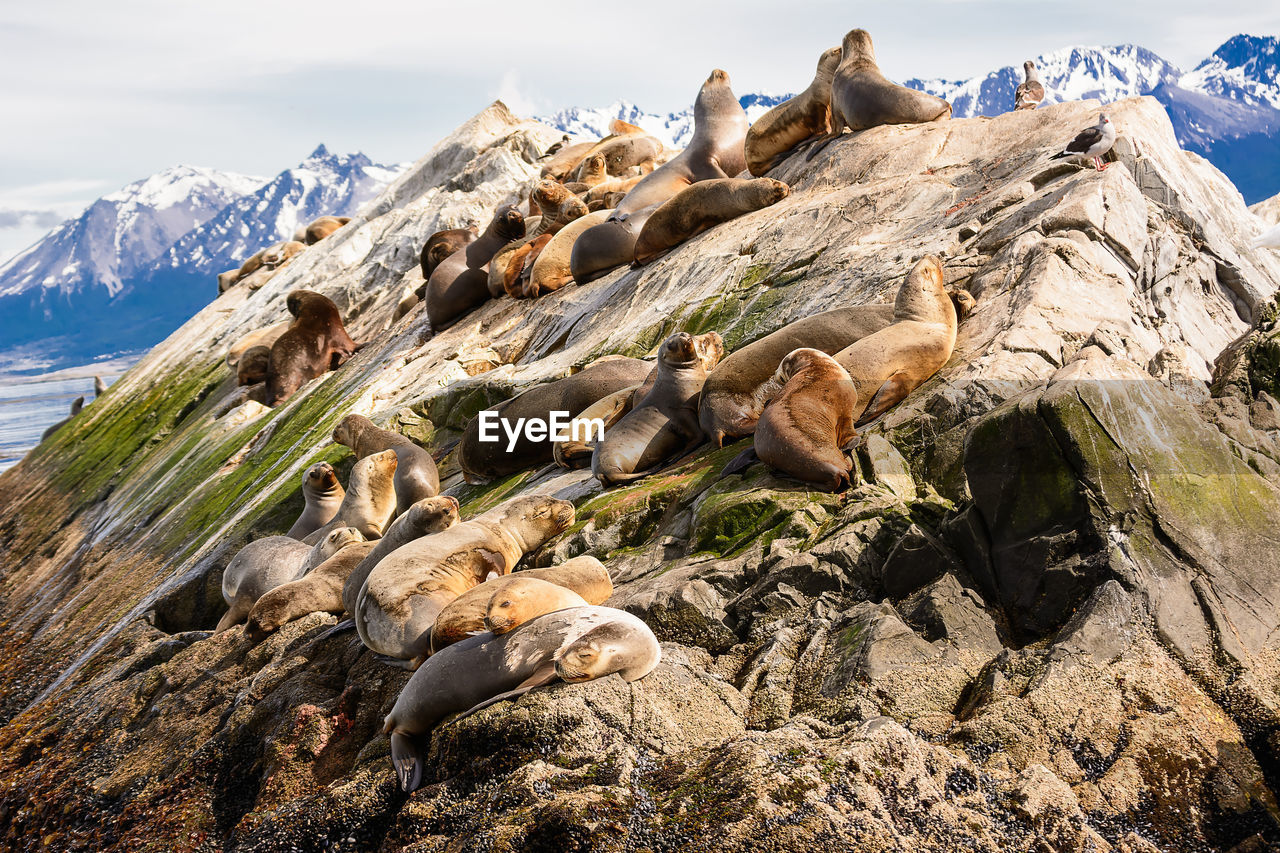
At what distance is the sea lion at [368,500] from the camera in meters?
9.00

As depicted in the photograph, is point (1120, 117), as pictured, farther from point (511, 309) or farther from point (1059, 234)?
point (511, 309)

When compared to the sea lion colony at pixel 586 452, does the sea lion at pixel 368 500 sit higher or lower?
lower

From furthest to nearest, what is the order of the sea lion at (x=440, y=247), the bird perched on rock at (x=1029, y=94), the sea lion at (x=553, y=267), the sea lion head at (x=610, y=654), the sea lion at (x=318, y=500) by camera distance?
the sea lion at (x=440, y=247)
the bird perched on rock at (x=1029, y=94)
the sea lion at (x=553, y=267)
the sea lion at (x=318, y=500)
the sea lion head at (x=610, y=654)

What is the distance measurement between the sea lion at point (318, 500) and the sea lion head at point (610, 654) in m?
5.78

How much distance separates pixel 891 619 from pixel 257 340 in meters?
16.9

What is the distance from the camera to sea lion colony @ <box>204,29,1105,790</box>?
458cm

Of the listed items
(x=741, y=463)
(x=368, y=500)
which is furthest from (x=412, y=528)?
(x=368, y=500)

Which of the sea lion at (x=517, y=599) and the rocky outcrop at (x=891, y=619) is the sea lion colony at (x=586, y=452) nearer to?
the sea lion at (x=517, y=599)

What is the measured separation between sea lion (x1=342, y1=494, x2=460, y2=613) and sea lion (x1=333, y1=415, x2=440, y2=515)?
7.84 ft

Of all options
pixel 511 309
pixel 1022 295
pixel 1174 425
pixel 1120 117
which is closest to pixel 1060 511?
pixel 1174 425

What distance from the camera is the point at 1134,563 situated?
4.21m

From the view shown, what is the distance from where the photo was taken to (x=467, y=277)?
48.4ft

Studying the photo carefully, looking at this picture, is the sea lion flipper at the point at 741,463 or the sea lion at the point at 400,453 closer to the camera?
the sea lion flipper at the point at 741,463

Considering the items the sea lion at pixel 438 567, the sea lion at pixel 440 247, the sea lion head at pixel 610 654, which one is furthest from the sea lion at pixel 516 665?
the sea lion at pixel 440 247
